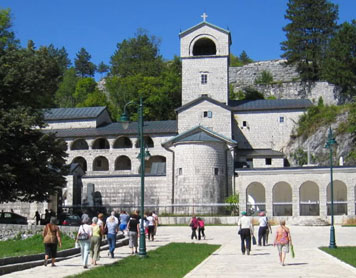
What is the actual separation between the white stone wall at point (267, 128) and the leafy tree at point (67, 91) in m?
36.7

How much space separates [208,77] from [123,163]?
1251cm

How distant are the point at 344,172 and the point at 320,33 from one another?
32528mm

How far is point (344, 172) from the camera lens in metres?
42.4

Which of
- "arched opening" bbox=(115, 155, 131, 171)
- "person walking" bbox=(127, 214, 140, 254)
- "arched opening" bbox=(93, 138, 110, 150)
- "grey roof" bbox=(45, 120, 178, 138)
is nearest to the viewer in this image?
"person walking" bbox=(127, 214, 140, 254)

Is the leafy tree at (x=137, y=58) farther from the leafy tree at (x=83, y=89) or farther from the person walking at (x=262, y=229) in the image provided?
the person walking at (x=262, y=229)

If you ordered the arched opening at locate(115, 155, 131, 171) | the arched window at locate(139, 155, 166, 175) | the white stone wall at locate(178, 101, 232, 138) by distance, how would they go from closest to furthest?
the arched window at locate(139, 155, 166, 175), the white stone wall at locate(178, 101, 232, 138), the arched opening at locate(115, 155, 131, 171)

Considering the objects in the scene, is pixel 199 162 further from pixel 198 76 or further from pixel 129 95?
pixel 129 95

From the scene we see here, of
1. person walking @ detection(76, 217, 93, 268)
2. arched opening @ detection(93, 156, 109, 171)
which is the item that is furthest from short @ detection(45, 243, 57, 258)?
arched opening @ detection(93, 156, 109, 171)

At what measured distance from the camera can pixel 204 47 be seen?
55.3 metres

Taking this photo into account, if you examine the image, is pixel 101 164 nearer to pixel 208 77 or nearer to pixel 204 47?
pixel 208 77

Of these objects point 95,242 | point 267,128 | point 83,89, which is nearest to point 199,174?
point 267,128

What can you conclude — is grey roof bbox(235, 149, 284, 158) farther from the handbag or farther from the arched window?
the handbag

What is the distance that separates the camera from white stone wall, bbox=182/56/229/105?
53.4 metres

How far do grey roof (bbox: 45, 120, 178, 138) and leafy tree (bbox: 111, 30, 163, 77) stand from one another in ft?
71.0
